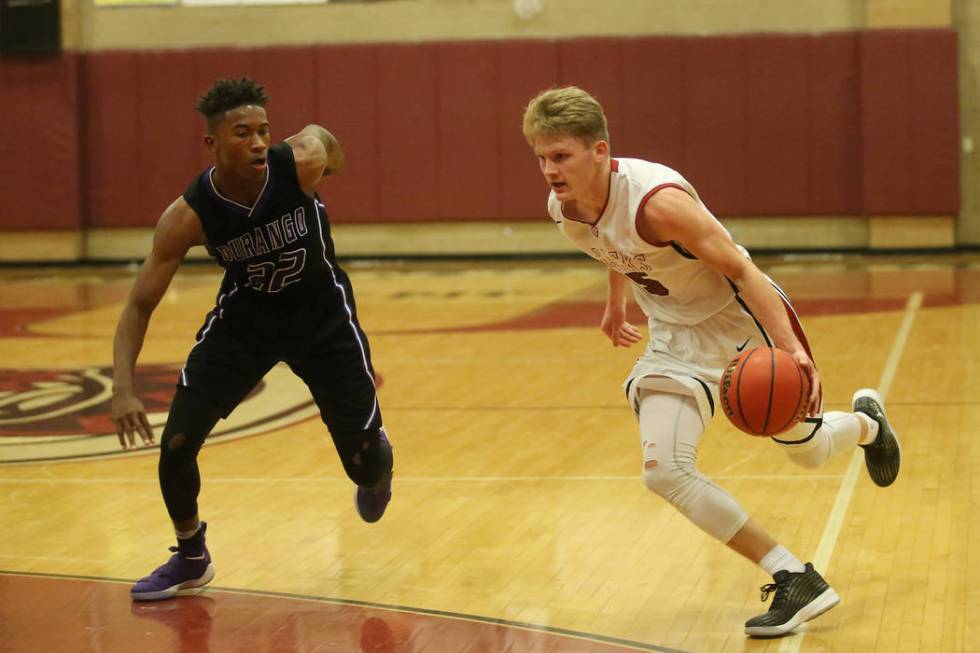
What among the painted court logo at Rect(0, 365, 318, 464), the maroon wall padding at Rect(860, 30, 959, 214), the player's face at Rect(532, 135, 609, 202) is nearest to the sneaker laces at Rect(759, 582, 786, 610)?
the player's face at Rect(532, 135, 609, 202)

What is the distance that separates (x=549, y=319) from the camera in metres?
12.7

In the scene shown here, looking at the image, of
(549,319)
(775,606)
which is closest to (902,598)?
(775,606)

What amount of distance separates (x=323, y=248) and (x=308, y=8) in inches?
567

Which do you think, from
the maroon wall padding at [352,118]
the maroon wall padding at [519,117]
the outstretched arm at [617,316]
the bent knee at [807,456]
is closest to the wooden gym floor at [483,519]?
the bent knee at [807,456]

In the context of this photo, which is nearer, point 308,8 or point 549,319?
point 549,319

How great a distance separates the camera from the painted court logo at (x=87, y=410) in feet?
24.8

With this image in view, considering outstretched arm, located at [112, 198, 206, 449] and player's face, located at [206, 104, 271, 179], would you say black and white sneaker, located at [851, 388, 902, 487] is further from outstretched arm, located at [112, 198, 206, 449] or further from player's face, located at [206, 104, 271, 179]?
outstretched arm, located at [112, 198, 206, 449]

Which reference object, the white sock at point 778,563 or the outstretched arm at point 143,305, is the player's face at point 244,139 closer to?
the outstretched arm at point 143,305

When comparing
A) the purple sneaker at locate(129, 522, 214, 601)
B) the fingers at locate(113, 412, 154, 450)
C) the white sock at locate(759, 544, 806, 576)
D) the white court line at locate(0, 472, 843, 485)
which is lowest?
the white court line at locate(0, 472, 843, 485)

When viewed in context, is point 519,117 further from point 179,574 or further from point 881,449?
point 179,574

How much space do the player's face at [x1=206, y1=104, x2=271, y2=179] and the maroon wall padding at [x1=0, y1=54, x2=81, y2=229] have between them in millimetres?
14894

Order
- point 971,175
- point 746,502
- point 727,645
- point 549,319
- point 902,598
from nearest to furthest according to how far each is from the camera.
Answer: point 727,645
point 902,598
point 746,502
point 549,319
point 971,175

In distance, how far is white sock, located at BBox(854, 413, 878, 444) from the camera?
5117 millimetres

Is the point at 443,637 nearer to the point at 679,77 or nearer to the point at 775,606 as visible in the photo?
the point at 775,606
